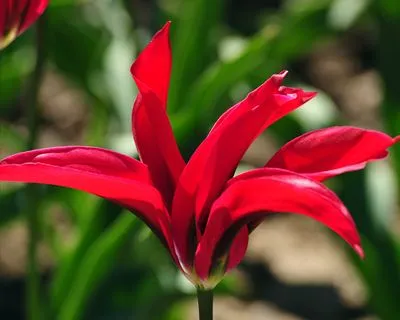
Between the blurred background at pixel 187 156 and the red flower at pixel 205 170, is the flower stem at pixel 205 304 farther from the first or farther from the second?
the blurred background at pixel 187 156

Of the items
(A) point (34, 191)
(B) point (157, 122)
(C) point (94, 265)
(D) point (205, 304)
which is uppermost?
(B) point (157, 122)

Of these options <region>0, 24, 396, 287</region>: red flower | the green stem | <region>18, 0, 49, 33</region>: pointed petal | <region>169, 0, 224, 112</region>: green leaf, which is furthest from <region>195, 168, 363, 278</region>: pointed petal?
<region>169, 0, 224, 112</region>: green leaf

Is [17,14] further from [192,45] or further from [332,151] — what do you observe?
[192,45]

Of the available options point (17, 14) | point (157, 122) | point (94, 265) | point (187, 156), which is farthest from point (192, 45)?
point (157, 122)

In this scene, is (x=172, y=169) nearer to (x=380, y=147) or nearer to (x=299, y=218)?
(x=380, y=147)

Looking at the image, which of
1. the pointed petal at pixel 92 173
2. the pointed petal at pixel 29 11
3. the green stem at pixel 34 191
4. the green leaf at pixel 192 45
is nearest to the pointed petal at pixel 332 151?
the pointed petal at pixel 92 173

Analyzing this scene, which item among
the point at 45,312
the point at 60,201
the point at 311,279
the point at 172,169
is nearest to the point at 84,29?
the point at 60,201
